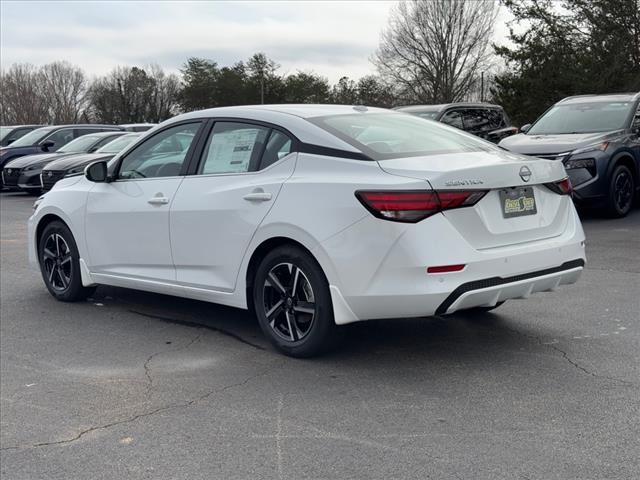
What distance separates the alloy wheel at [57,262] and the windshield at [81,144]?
12212 mm

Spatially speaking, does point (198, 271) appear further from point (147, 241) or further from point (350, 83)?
point (350, 83)

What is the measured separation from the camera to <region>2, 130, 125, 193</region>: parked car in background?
1873 cm

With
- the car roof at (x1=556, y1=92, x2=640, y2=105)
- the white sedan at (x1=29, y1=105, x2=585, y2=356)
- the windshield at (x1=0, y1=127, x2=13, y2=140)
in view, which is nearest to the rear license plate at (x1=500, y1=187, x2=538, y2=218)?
the white sedan at (x1=29, y1=105, x2=585, y2=356)

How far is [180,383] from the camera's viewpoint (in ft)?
15.7

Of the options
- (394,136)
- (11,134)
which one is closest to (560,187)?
(394,136)

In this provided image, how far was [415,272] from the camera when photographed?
14.7 ft

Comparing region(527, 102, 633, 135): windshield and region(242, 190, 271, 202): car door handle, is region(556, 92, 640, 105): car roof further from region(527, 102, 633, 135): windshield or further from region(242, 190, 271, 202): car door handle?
region(242, 190, 271, 202): car door handle

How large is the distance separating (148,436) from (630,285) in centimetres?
465

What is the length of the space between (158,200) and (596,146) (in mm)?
6954

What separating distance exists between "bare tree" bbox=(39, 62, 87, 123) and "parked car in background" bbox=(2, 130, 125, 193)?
215 feet

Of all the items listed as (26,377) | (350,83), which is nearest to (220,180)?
(26,377)

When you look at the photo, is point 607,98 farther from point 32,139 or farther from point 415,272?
point 32,139

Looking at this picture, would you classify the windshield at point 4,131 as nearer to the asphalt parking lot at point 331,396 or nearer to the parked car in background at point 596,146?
the parked car in background at point 596,146

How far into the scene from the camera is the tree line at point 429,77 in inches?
1011
